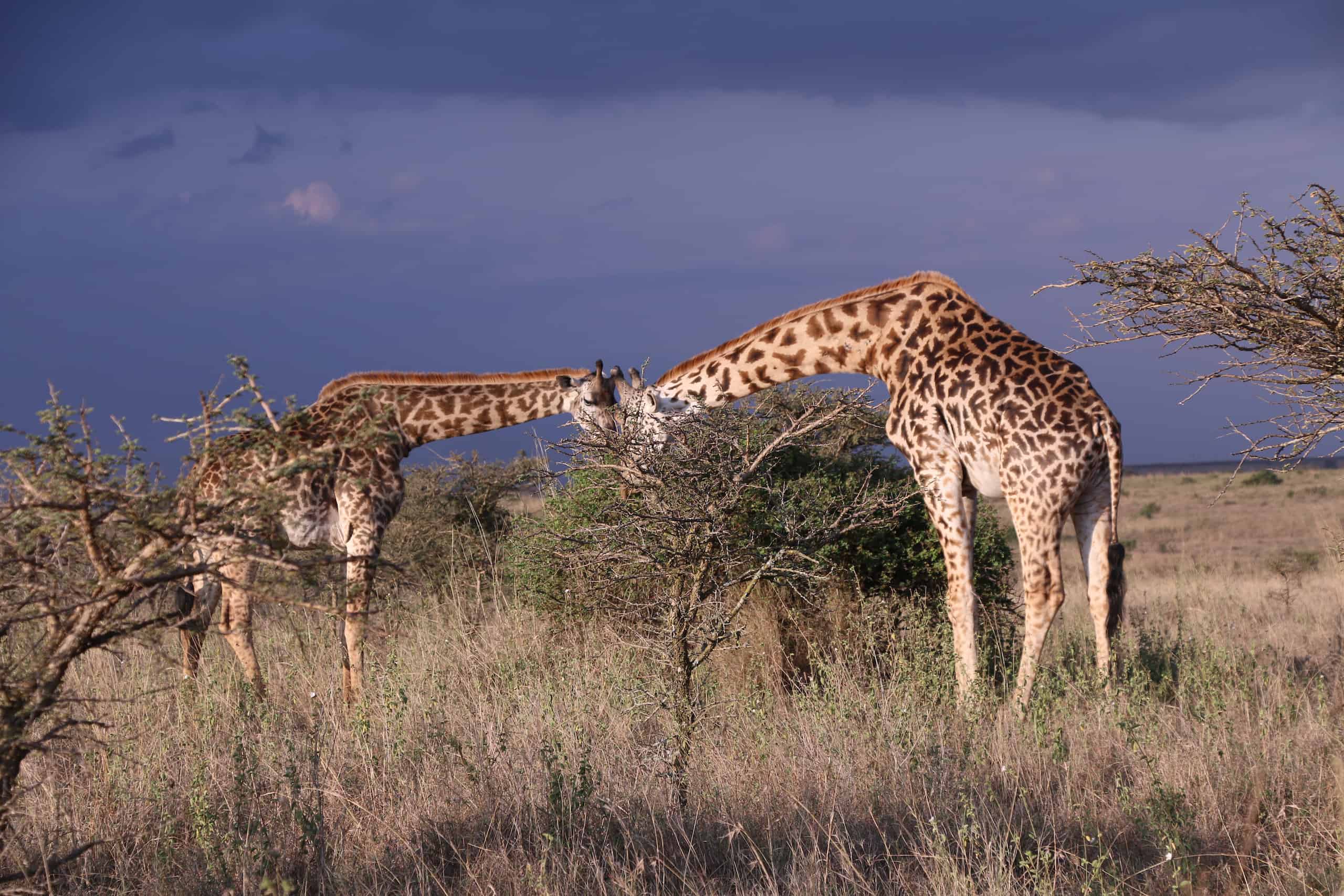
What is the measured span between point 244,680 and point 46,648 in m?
4.95

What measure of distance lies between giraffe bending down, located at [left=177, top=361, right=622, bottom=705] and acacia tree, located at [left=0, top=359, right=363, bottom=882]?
9.12ft

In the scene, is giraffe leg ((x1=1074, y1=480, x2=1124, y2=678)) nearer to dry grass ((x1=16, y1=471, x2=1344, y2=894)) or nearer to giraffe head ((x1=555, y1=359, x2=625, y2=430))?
dry grass ((x1=16, y1=471, x2=1344, y2=894))

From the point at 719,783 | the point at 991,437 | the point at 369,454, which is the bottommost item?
the point at 719,783

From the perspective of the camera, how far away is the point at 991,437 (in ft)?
23.2

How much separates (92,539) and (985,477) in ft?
18.3

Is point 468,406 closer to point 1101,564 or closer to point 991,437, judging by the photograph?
point 991,437

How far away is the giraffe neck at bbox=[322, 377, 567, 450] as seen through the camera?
916 centimetres

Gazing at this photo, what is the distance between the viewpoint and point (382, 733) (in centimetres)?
612

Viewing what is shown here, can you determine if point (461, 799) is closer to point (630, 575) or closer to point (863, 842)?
point (630, 575)

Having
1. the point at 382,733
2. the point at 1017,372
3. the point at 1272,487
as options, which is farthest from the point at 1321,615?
the point at 1272,487

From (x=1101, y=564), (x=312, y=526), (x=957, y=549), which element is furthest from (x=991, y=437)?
(x=312, y=526)

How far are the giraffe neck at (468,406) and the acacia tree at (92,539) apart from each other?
19.1ft

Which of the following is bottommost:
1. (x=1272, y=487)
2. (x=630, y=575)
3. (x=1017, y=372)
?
(x=1272, y=487)

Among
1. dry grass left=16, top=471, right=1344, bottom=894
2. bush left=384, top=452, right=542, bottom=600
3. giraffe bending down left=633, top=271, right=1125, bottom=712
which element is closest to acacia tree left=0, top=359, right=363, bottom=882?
dry grass left=16, top=471, right=1344, bottom=894
